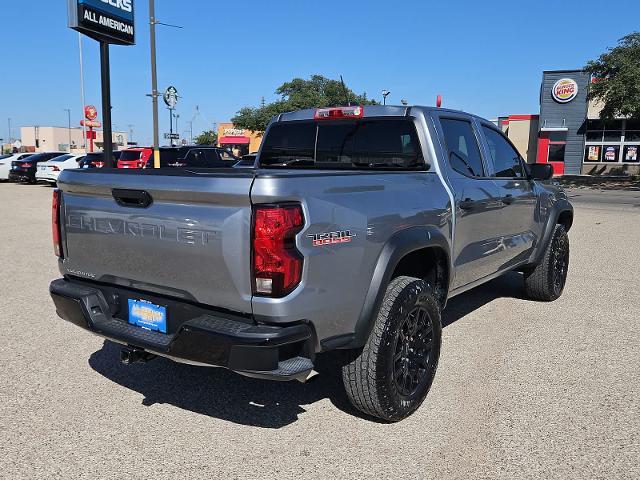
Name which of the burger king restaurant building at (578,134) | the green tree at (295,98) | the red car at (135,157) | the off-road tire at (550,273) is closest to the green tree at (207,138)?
the green tree at (295,98)

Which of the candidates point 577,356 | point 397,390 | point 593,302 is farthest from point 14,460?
point 593,302

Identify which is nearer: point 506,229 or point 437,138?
point 437,138

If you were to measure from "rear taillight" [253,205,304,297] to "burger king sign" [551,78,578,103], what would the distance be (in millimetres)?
41697

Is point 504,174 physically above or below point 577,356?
above

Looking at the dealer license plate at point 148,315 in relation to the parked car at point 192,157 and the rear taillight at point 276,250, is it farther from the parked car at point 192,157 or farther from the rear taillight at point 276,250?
the parked car at point 192,157

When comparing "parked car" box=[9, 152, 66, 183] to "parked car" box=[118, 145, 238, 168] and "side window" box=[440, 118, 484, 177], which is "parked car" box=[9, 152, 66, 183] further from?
"side window" box=[440, 118, 484, 177]

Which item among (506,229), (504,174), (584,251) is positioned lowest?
(584,251)

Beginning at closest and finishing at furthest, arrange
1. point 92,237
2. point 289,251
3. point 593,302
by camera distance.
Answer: point 289,251, point 92,237, point 593,302

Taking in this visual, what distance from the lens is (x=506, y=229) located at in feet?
15.8

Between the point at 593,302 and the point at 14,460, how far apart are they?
18.3 feet

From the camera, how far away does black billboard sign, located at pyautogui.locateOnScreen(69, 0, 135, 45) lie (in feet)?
38.0

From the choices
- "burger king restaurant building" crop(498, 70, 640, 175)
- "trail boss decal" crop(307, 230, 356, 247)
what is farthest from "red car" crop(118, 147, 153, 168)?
"burger king restaurant building" crop(498, 70, 640, 175)

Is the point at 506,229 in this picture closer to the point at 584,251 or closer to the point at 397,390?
the point at 397,390

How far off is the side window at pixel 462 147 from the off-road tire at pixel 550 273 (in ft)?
5.88
